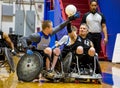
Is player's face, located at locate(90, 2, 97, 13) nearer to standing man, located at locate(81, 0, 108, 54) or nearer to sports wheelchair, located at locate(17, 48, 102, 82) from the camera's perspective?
standing man, located at locate(81, 0, 108, 54)

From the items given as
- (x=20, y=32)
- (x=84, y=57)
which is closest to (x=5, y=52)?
(x=84, y=57)

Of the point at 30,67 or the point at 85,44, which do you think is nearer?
the point at 30,67

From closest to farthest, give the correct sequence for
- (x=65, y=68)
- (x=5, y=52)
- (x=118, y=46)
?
(x=65, y=68), (x=5, y=52), (x=118, y=46)

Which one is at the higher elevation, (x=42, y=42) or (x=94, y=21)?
(x=94, y=21)

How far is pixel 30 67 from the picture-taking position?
540cm

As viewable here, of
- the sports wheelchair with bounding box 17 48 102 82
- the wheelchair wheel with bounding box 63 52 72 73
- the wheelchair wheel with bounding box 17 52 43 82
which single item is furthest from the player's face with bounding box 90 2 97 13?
the wheelchair wheel with bounding box 17 52 43 82

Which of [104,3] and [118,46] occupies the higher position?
[104,3]

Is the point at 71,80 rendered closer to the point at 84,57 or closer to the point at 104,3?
the point at 84,57

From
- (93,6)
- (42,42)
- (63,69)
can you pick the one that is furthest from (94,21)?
(63,69)

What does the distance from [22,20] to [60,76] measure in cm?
1272

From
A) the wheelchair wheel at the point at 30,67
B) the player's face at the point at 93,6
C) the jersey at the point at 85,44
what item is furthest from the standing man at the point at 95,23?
the wheelchair wheel at the point at 30,67

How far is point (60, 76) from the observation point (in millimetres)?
5668

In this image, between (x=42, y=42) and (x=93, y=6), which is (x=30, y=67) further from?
(x=93, y=6)

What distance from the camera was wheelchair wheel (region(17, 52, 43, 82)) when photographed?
532cm
